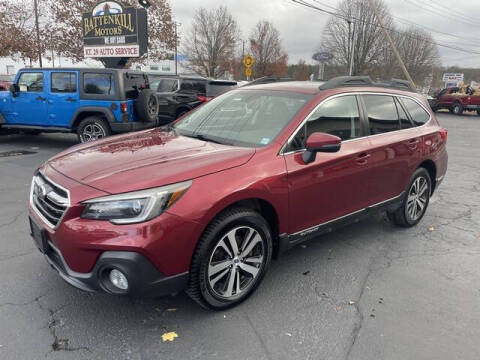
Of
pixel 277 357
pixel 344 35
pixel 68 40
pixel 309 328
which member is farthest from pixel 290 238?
pixel 344 35

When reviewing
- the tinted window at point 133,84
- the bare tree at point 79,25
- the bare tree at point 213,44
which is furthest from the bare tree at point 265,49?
the tinted window at point 133,84

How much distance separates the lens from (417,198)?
4707 mm

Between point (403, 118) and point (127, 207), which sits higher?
point (403, 118)

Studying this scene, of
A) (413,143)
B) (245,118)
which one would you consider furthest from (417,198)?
(245,118)

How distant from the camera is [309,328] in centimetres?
272

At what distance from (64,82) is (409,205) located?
7.78 metres

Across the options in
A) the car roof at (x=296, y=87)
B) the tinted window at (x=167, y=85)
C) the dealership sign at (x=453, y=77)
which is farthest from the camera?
the dealership sign at (x=453, y=77)

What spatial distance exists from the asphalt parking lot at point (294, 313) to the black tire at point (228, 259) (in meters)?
0.14

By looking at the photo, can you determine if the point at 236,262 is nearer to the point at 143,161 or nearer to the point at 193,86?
the point at 143,161

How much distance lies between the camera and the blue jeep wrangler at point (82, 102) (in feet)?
27.7

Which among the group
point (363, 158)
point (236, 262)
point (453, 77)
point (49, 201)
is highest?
point (453, 77)

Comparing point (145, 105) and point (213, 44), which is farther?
point (213, 44)

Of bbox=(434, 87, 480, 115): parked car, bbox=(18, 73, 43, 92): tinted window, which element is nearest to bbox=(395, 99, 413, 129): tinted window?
bbox=(18, 73, 43, 92): tinted window

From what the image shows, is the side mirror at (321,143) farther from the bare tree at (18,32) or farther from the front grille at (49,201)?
the bare tree at (18,32)
